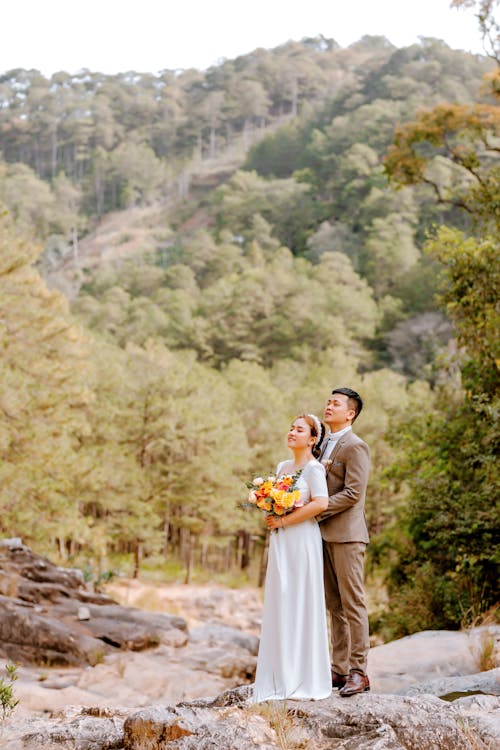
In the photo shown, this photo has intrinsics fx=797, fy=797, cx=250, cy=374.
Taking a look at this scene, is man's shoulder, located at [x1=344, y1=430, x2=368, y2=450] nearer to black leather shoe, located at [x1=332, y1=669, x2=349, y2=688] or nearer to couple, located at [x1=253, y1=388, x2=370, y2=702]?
couple, located at [x1=253, y1=388, x2=370, y2=702]

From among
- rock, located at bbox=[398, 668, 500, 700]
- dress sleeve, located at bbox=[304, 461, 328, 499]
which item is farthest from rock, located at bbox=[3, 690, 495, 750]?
rock, located at bbox=[398, 668, 500, 700]

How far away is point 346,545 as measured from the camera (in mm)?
5062

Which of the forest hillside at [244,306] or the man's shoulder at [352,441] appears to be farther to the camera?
the forest hillside at [244,306]

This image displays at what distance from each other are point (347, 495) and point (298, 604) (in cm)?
74

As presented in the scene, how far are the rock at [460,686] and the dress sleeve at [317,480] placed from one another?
2.72 metres

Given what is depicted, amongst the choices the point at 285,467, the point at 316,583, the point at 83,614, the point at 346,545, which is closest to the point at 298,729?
the point at 316,583

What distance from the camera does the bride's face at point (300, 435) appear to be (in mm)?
5121

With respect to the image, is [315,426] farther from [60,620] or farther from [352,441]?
[60,620]

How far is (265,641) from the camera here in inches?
198

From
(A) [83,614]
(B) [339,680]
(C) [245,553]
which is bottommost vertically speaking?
(C) [245,553]

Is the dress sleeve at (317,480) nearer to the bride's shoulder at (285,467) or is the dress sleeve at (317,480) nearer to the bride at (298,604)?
the bride at (298,604)

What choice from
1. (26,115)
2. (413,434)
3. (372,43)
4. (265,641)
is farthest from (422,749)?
(372,43)

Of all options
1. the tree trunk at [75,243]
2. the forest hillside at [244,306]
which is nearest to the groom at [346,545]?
the forest hillside at [244,306]

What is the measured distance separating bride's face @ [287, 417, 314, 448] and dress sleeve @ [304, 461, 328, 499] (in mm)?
152
